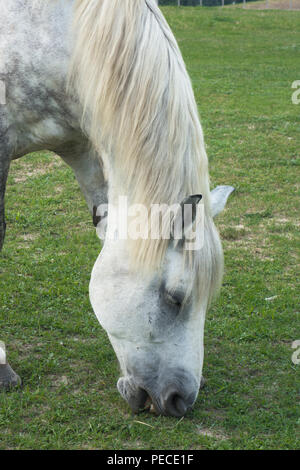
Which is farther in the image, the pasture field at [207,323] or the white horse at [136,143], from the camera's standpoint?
the pasture field at [207,323]

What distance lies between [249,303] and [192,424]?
1.45m

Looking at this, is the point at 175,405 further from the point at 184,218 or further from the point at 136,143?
the point at 136,143

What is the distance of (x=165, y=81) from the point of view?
2482 mm

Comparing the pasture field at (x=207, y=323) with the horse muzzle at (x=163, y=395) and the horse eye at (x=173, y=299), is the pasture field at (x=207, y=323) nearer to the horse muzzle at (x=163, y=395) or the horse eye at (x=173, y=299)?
the horse muzzle at (x=163, y=395)

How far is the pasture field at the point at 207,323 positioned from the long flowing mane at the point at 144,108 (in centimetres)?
80

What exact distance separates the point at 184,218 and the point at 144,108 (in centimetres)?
47

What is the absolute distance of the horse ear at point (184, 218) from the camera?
233 cm

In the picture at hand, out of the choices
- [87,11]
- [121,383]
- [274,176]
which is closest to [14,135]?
[87,11]

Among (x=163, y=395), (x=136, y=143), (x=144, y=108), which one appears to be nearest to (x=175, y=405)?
(x=163, y=395)

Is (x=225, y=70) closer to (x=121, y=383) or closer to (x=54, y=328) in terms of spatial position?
(x=54, y=328)

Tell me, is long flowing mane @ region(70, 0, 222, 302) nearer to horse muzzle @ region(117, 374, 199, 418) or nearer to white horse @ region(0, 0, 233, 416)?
white horse @ region(0, 0, 233, 416)

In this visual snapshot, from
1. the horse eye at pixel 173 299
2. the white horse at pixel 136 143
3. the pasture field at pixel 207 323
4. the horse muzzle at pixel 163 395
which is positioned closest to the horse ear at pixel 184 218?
the white horse at pixel 136 143

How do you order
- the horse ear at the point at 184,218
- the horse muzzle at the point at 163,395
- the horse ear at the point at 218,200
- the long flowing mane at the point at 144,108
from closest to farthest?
1. the horse ear at the point at 184,218
2. the long flowing mane at the point at 144,108
3. the horse muzzle at the point at 163,395
4. the horse ear at the point at 218,200

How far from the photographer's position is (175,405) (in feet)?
8.79
